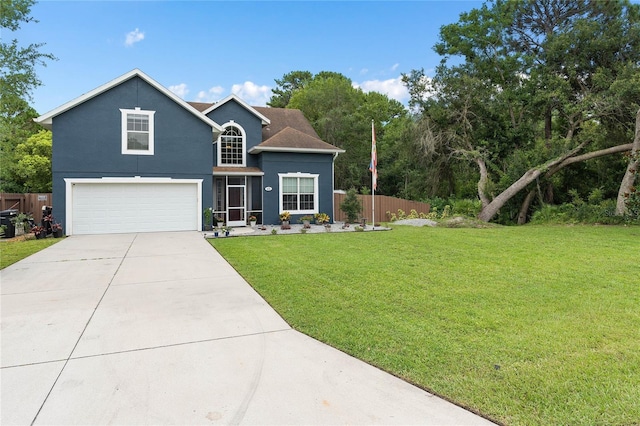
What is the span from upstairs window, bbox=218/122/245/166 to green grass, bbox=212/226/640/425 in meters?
9.35

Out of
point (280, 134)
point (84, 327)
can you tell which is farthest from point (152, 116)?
point (84, 327)

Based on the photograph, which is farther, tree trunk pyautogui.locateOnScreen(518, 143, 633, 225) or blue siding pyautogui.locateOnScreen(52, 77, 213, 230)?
tree trunk pyautogui.locateOnScreen(518, 143, 633, 225)

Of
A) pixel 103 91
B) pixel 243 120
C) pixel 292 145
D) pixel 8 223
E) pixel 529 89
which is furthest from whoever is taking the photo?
pixel 529 89

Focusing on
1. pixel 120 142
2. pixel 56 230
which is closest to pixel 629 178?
pixel 120 142

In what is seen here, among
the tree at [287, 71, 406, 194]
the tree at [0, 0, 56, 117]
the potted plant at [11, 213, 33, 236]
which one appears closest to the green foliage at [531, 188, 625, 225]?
the tree at [287, 71, 406, 194]

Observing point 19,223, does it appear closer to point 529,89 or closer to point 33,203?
point 33,203

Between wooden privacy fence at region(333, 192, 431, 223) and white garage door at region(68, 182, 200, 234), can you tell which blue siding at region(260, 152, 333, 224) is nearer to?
wooden privacy fence at region(333, 192, 431, 223)

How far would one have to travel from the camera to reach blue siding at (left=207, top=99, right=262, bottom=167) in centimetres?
1748

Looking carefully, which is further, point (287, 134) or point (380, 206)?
point (380, 206)

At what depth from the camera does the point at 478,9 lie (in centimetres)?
2258

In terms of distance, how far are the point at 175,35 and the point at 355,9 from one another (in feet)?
27.0

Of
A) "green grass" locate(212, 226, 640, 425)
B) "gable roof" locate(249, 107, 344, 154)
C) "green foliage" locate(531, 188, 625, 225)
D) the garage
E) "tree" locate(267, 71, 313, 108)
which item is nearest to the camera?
"green grass" locate(212, 226, 640, 425)

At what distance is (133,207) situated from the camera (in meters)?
14.0

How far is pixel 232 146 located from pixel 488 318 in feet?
50.7
